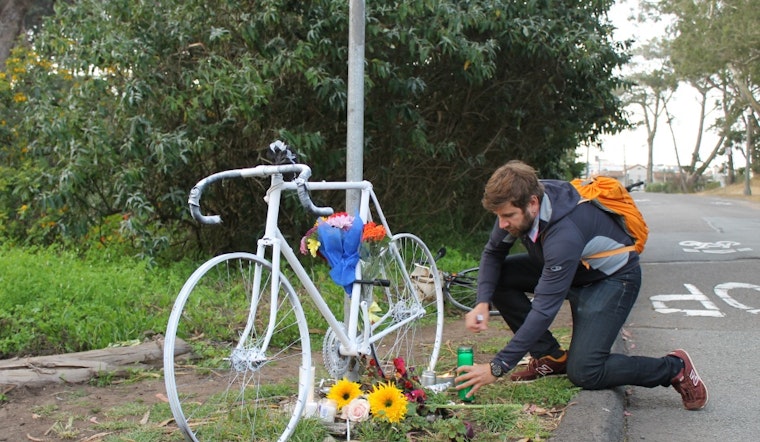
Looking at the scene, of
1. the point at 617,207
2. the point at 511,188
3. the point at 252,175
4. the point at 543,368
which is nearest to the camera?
the point at 252,175

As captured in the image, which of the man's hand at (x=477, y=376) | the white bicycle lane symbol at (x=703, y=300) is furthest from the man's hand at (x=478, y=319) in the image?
the white bicycle lane symbol at (x=703, y=300)

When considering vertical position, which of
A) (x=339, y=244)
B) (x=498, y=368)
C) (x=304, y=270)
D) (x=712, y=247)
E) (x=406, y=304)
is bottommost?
(x=712, y=247)

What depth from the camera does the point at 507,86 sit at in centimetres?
1055

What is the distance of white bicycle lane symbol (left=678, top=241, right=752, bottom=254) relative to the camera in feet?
41.7

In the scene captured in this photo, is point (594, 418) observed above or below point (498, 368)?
below

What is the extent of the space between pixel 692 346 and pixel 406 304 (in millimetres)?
2534

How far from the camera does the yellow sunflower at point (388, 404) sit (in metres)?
3.48

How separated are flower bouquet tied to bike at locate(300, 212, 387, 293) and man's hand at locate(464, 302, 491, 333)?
0.74 metres

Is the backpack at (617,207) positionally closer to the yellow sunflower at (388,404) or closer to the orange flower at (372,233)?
the orange flower at (372,233)

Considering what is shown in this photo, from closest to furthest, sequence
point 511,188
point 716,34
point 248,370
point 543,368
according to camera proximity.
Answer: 1. point 248,370
2. point 511,188
3. point 543,368
4. point 716,34

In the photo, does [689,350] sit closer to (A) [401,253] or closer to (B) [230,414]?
(A) [401,253]

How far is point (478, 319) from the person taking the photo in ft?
13.9

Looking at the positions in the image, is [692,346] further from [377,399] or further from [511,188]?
[377,399]

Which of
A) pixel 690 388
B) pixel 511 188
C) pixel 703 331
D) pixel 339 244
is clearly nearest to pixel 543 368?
pixel 690 388
